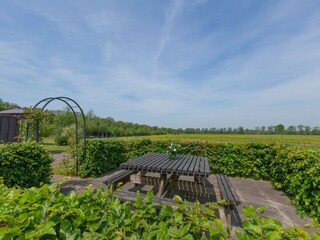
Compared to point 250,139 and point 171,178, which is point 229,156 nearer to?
point 171,178

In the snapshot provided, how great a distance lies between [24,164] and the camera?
3.82 m

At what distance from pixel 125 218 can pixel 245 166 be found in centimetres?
671

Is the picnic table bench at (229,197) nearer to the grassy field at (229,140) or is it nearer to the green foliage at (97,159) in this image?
the grassy field at (229,140)

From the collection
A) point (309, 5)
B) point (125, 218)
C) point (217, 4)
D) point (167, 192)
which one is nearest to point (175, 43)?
point (217, 4)

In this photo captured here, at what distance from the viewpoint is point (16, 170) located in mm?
3643

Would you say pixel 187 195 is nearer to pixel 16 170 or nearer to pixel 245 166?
pixel 245 166

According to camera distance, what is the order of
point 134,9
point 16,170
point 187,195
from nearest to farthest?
1. point 16,170
2. point 187,195
3. point 134,9

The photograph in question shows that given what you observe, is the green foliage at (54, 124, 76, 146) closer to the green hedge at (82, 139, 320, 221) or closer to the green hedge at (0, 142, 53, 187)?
the green hedge at (82, 139, 320, 221)

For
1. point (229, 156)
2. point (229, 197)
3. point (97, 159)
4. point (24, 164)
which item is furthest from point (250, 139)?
point (24, 164)

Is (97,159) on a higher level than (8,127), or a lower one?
lower

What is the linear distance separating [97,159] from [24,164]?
8.17 ft

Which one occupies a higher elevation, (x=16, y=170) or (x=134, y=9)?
(x=134, y=9)

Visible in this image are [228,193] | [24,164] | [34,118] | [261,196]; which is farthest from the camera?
[34,118]

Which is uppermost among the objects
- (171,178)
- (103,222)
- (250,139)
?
(103,222)
